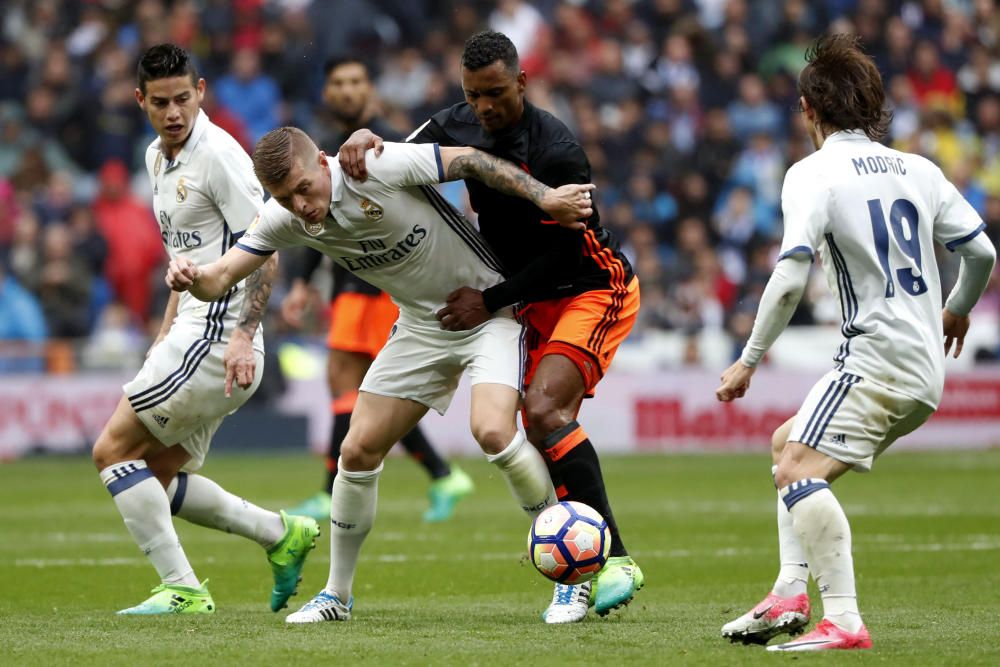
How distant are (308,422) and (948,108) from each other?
1006cm

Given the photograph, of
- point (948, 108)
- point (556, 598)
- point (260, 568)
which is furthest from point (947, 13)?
point (556, 598)

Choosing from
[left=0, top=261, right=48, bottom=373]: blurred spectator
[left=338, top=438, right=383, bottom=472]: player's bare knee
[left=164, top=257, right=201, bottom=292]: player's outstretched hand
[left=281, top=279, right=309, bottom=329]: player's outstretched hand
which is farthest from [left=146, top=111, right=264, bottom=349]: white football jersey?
[left=0, top=261, right=48, bottom=373]: blurred spectator

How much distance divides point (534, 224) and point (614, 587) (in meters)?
1.62

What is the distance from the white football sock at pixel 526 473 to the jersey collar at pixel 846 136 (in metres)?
1.84

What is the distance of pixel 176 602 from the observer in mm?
7211

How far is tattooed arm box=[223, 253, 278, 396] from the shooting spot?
693 cm

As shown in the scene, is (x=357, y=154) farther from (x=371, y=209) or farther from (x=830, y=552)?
(x=830, y=552)

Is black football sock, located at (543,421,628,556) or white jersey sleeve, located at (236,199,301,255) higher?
white jersey sleeve, located at (236,199,301,255)

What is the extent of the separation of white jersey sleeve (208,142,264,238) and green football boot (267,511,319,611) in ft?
4.58

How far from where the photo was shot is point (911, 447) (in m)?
18.1

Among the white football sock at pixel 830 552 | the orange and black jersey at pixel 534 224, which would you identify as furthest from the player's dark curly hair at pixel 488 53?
the white football sock at pixel 830 552

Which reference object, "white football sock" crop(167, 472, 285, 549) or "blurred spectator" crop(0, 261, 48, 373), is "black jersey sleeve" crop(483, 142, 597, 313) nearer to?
"white football sock" crop(167, 472, 285, 549)

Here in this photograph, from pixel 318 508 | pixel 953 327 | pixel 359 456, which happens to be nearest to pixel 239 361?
pixel 359 456

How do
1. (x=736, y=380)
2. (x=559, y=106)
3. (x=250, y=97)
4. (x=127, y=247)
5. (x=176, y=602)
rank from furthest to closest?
(x=559, y=106) < (x=250, y=97) < (x=127, y=247) < (x=176, y=602) < (x=736, y=380)
